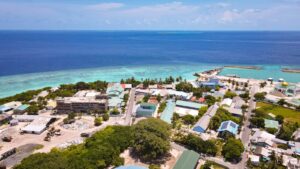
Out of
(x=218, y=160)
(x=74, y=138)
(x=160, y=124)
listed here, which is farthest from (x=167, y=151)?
(x=74, y=138)

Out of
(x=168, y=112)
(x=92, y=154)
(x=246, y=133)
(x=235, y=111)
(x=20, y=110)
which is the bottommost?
(x=246, y=133)

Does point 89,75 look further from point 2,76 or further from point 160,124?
point 160,124

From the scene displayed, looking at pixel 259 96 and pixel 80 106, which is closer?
pixel 80 106

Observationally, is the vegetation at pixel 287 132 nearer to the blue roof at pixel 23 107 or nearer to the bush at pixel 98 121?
the bush at pixel 98 121

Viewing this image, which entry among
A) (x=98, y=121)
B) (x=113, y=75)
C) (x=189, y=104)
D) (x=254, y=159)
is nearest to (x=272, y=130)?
(x=254, y=159)

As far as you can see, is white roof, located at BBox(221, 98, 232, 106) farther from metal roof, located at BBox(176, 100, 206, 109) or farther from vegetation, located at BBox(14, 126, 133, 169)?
vegetation, located at BBox(14, 126, 133, 169)

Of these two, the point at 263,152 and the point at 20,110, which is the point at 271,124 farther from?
the point at 20,110
